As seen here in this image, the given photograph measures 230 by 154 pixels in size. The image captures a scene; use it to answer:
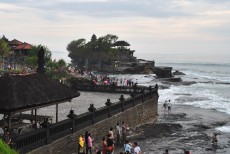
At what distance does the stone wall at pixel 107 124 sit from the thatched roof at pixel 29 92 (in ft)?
7.01

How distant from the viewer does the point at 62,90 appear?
19.6 meters

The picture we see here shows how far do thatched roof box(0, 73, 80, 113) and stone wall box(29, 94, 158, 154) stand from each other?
7.01 ft

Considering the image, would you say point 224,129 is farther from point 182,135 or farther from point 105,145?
point 105,145

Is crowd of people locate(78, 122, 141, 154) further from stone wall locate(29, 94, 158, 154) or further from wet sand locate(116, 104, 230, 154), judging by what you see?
wet sand locate(116, 104, 230, 154)

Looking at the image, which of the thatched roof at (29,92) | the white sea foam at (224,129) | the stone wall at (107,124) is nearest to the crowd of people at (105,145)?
the stone wall at (107,124)

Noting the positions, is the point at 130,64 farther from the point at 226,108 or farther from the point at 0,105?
the point at 0,105

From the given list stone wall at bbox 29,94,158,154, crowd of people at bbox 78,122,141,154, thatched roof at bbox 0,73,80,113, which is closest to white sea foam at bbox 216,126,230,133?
stone wall at bbox 29,94,158,154

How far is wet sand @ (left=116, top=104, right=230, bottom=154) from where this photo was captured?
24.3 metres

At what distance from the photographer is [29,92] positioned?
670 inches

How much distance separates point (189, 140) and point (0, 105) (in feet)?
53.0

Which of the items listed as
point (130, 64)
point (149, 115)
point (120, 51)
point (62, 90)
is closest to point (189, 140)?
point (149, 115)

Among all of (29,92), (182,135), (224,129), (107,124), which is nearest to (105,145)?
(29,92)

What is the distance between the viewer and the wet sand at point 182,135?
79.8 feet

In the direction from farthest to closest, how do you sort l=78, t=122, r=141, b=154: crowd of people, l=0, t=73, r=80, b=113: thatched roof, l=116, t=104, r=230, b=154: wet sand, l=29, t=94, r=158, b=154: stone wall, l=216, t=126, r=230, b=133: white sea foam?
l=216, t=126, r=230, b=133: white sea foam → l=116, t=104, r=230, b=154: wet sand → l=29, t=94, r=158, b=154: stone wall → l=78, t=122, r=141, b=154: crowd of people → l=0, t=73, r=80, b=113: thatched roof
